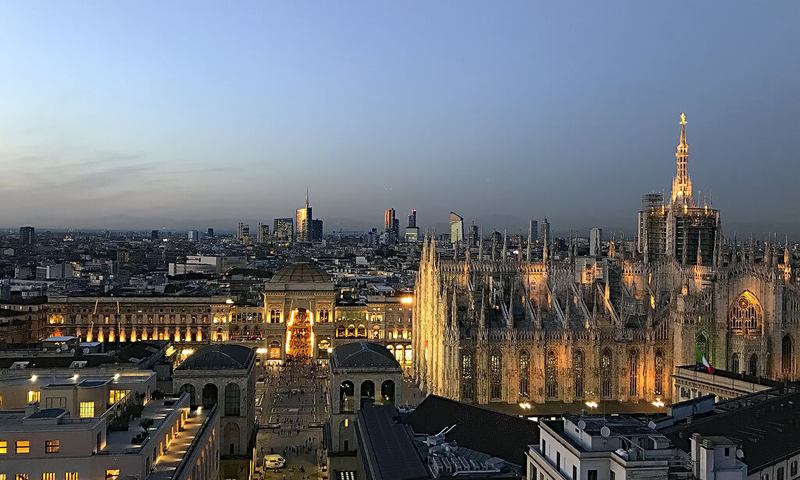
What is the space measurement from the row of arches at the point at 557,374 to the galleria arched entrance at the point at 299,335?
185 feet

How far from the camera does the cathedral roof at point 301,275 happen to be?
136m

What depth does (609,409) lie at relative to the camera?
78188 mm

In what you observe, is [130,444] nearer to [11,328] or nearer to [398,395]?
[398,395]

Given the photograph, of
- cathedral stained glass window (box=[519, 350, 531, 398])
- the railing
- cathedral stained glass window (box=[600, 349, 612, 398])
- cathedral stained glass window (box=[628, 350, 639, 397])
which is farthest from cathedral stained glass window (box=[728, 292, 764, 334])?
the railing

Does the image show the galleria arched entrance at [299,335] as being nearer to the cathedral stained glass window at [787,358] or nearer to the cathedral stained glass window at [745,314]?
the cathedral stained glass window at [745,314]

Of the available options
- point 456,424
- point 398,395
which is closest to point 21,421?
point 456,424

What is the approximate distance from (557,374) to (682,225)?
128ft

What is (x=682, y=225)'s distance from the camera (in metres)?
107

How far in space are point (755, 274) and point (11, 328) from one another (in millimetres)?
109235

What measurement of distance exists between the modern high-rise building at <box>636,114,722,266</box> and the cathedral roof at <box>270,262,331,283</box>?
57807mm

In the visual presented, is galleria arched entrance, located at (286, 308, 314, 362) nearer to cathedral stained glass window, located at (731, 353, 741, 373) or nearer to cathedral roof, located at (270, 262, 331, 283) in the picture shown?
cathedral roof, located at (270, 262, 331, 283)

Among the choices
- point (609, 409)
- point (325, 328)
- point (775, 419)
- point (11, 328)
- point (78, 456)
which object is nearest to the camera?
point (78, 456)

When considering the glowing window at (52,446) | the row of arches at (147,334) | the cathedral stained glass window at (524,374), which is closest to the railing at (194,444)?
the glowing window at (52,446)

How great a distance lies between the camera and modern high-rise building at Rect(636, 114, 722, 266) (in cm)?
10494
